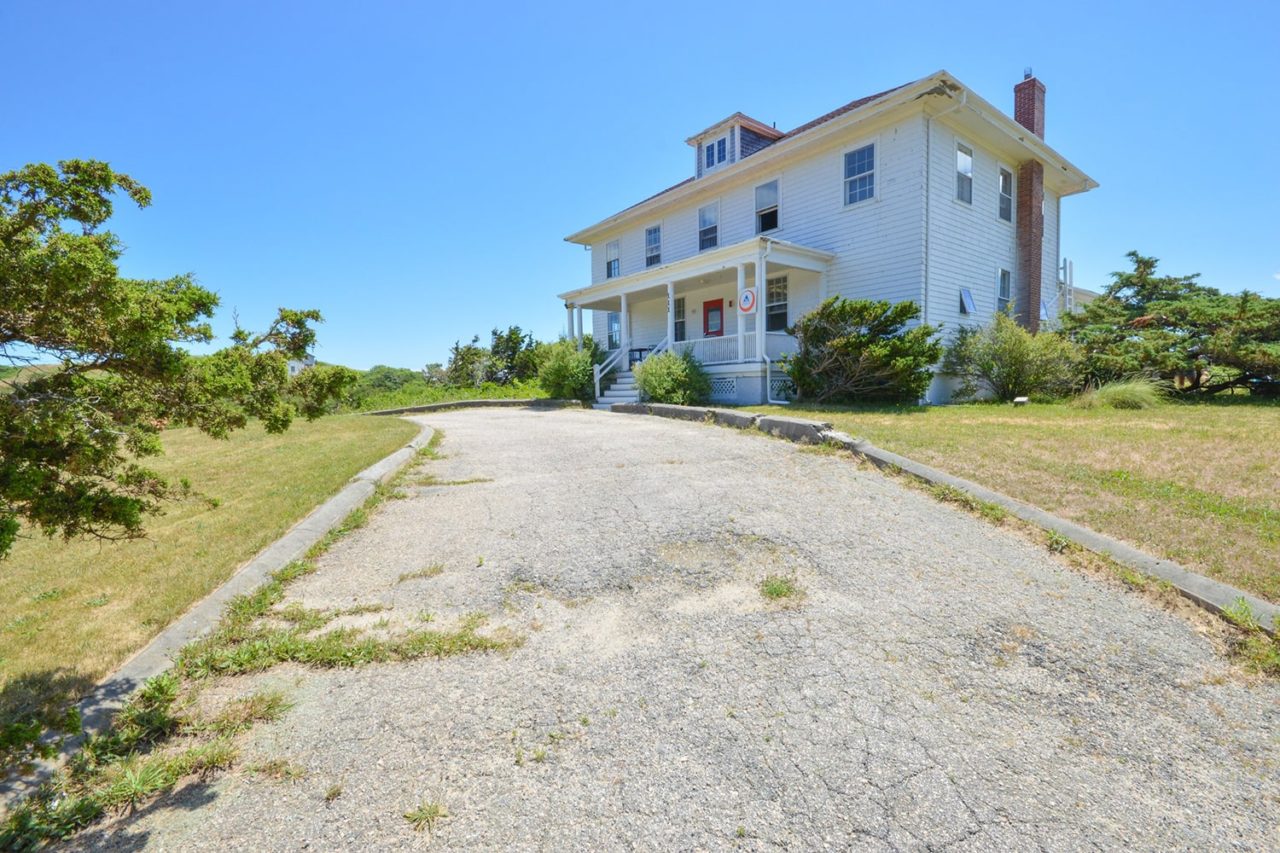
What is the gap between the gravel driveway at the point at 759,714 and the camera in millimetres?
2021

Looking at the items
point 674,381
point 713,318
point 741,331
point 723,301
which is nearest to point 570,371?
point 674,381

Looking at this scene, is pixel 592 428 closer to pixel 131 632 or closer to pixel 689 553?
pixel 689 553

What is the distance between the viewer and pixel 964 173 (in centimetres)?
1530

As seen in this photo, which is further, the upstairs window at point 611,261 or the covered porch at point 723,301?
the upstairs window at point 611,261

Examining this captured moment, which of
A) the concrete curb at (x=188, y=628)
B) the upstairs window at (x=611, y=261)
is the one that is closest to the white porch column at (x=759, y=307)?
the upstairs window at (x=611, y=261)

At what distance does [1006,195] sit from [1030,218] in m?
0.92

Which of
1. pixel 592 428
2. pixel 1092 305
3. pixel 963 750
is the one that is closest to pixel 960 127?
pixel 1092 305

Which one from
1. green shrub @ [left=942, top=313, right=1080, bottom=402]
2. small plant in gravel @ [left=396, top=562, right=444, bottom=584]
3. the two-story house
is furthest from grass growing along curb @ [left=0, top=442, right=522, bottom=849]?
green shrub @ [left=942, top=313, right=1080, bottom=402]

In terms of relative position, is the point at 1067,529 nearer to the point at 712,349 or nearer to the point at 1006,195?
the point at 712,349

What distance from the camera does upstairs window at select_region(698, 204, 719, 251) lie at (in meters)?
19.2

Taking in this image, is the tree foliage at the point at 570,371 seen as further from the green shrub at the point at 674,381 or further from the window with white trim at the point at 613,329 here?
the window with white trim at the point at 613,329

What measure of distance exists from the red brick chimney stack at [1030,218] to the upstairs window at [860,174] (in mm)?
5449

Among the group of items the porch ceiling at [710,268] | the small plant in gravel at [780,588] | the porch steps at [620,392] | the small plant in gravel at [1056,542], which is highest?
the porch ceiling at [710,268]

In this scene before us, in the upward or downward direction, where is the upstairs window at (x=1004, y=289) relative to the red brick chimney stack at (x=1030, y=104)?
downward
